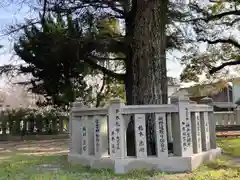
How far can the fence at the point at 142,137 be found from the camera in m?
5.65

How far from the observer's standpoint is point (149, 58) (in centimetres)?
659

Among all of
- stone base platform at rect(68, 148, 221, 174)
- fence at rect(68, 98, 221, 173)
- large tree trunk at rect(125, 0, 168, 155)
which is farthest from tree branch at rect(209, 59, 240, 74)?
stone base platform at rect(68, 148, 221, 174)

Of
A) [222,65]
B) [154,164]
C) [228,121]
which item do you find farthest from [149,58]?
[228,121]

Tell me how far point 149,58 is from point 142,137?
1655 millimetres

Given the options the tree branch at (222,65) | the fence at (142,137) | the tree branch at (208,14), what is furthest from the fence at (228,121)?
the fence at (142,137)

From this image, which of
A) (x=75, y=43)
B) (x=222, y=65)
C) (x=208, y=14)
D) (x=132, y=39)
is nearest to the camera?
(x=132, y=39)

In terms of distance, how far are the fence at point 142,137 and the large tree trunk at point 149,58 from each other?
1.42 feet

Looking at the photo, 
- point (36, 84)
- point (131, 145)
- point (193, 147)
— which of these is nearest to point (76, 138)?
point (131, 145)

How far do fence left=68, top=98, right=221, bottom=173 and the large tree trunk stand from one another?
433mm

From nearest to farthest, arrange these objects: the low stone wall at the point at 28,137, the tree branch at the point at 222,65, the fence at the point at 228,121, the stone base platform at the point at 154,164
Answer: the stone base platform at the point at 154,164
the tree branch at the point at 222,65
the low stone wall at the point at 28,137
the fence at the point at 228,121

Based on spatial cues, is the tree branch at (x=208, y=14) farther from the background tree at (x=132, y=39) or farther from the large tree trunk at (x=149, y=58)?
the large tree trunk at (x=149, y=58)

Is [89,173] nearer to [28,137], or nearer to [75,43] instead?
[75,43]

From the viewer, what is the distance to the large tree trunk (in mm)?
6512

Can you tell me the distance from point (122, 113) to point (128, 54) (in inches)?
181
